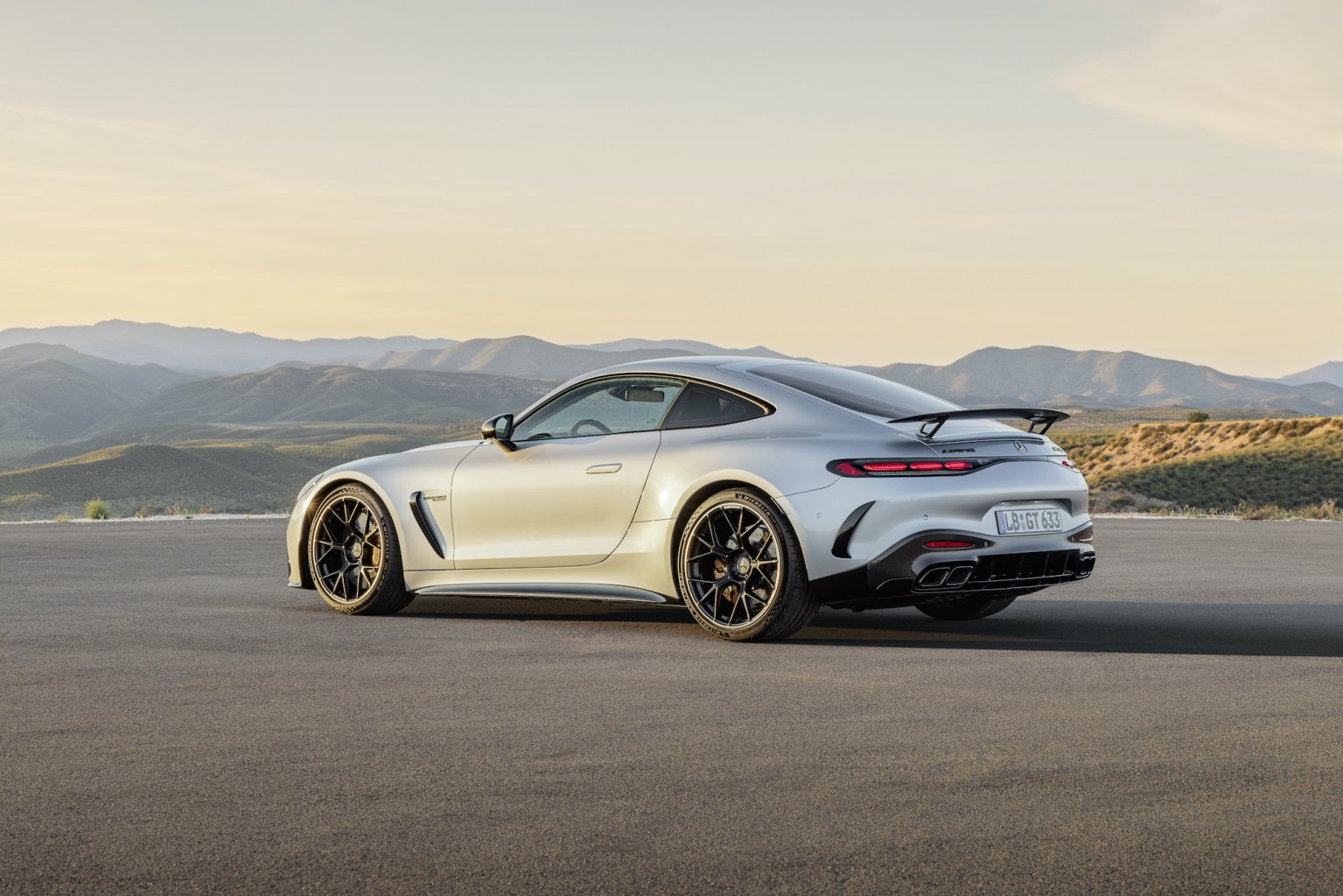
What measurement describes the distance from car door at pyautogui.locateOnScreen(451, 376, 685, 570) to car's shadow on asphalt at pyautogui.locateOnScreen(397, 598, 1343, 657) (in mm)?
647

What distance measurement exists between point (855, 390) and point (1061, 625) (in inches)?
79.5

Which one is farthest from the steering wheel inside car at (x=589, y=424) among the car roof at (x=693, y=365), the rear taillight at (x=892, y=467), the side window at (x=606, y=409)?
the rear taillight at (x=892, y=467)

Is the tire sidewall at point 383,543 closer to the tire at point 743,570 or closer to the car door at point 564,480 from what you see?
the car door at point 564,480

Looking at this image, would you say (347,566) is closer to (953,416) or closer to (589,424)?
(589,424)

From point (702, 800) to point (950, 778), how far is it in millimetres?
886

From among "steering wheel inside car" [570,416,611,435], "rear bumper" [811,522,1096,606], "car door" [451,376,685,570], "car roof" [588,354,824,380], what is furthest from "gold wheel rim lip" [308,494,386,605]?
"rear bumper" [811,522,1096,606]

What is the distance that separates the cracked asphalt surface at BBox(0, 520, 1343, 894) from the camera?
421cm

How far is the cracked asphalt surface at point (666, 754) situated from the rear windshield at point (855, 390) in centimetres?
134

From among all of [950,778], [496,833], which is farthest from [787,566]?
[496,833]

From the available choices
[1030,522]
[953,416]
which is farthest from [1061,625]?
[953,416]

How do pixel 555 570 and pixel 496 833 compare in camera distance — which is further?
pixel 555 570

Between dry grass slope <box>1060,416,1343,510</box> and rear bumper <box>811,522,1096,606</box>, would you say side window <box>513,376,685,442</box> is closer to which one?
rear bumper <box>811,522,1096,606</box>

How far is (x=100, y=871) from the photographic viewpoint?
4.16 meters

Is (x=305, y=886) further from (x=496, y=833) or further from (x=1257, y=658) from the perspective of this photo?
(x=1257, y=658)
